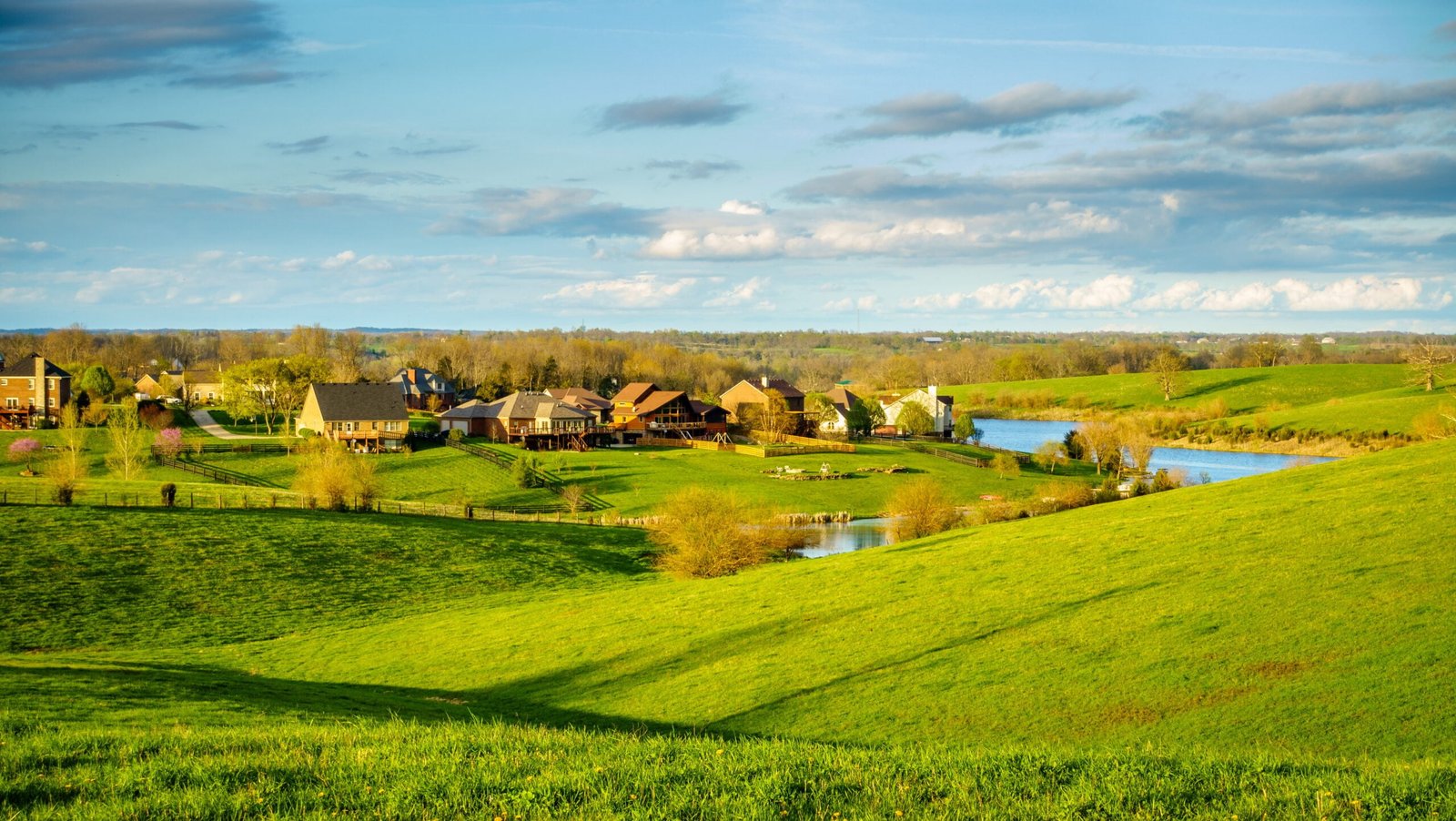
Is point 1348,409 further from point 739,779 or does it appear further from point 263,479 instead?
point 739,779

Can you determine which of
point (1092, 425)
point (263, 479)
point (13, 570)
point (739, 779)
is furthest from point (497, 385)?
point (739, 779)

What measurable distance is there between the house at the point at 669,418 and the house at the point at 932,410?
2295 centimetres

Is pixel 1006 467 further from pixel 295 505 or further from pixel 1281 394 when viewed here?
pixel 1281 394

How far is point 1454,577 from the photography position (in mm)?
23047

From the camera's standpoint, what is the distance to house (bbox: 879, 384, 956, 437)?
125m

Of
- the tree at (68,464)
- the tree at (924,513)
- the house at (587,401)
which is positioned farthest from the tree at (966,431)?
the tree at (68,464)

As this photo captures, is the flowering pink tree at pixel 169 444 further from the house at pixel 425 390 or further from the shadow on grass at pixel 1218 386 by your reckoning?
the shadow on grass at pixel 1218 386

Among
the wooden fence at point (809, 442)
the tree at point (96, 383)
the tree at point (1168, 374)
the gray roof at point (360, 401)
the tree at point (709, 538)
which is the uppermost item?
the tree at point (1168, 374)

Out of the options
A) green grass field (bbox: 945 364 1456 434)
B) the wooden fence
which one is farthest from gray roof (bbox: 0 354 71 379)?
green grass field (bbox: 945 364 1456 434)

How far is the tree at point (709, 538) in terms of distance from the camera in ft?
145

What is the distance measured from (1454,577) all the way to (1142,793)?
18.7 metres

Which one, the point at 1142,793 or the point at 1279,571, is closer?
the point at 1142,793

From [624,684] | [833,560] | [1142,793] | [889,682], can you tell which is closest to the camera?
[1142,793]

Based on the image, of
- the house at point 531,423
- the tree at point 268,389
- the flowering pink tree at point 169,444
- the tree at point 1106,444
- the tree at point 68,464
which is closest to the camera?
the tree at point 68,464
